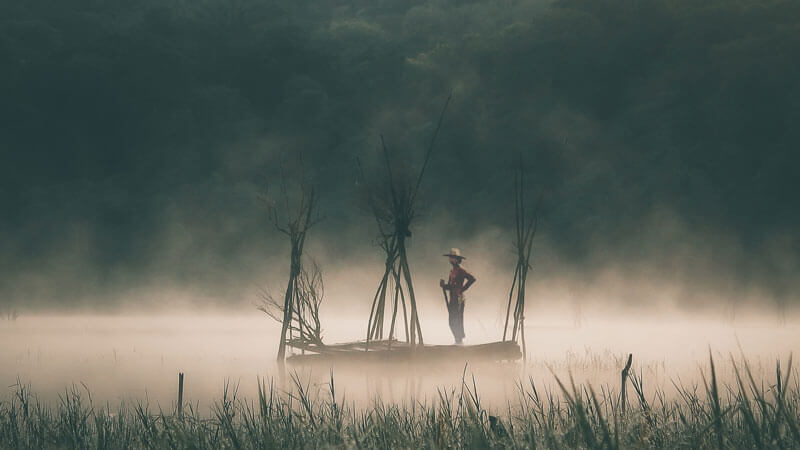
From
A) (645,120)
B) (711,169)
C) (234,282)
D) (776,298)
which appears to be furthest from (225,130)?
(776,298)

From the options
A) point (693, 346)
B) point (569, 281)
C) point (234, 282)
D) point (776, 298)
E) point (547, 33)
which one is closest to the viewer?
point (693, 346)

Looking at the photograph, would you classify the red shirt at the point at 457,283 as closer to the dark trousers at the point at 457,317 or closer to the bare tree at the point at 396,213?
the dark trousers at the point at 457,317

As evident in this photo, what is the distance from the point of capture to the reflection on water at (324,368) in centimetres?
1369

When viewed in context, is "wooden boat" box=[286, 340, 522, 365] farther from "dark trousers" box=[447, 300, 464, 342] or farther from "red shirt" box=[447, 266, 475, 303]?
"red shirt" box=[447, 266, 475, 303]

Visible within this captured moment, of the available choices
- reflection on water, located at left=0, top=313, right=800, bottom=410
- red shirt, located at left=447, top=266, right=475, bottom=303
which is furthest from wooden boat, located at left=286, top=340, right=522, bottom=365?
red shirt, located at left=447, top=266, right=475, bottom=303

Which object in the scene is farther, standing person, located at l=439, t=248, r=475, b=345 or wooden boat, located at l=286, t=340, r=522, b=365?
standing person, located at l=439, t=248, r=475, b=345

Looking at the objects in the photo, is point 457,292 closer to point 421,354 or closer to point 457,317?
point 457,317

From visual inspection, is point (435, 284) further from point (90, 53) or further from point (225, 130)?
point (90, 53)

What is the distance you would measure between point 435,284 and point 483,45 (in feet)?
70.3

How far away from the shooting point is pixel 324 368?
1658 centimetres

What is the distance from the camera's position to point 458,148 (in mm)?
57656

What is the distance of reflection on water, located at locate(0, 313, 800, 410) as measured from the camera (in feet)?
44.9

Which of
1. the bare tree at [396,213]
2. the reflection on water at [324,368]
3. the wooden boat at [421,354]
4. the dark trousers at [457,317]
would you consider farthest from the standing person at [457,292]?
the wooden boat at [421,354]

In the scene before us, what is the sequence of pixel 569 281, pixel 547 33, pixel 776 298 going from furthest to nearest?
pixel 547 33, pixel 569 281, pixel 776 298
